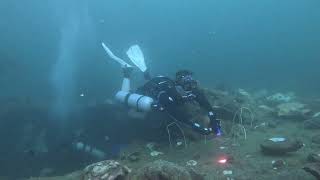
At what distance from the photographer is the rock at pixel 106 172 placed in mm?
6418

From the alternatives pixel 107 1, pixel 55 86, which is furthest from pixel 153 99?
pixel 107 1

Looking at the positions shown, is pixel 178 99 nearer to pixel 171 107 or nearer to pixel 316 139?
pixel 171 107

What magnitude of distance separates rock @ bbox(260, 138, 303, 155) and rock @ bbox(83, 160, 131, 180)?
329 centimetres

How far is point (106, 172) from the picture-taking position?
6461 mm

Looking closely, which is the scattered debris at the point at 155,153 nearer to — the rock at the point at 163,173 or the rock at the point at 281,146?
the rock at the point at 281,146

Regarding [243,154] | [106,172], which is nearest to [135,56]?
[243,154]

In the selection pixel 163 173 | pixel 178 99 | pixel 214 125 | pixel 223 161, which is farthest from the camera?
pixel 178 99

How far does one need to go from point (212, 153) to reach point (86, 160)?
391cm

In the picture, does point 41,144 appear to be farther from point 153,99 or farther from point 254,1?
point 254,1

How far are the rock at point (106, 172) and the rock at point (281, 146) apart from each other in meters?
3.29

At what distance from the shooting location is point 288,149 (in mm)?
8047

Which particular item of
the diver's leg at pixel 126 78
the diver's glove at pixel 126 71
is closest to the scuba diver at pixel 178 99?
the diver's leg at pixel 126 78

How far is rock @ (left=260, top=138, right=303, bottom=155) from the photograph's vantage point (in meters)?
8.04

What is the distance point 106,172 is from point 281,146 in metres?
3.81
